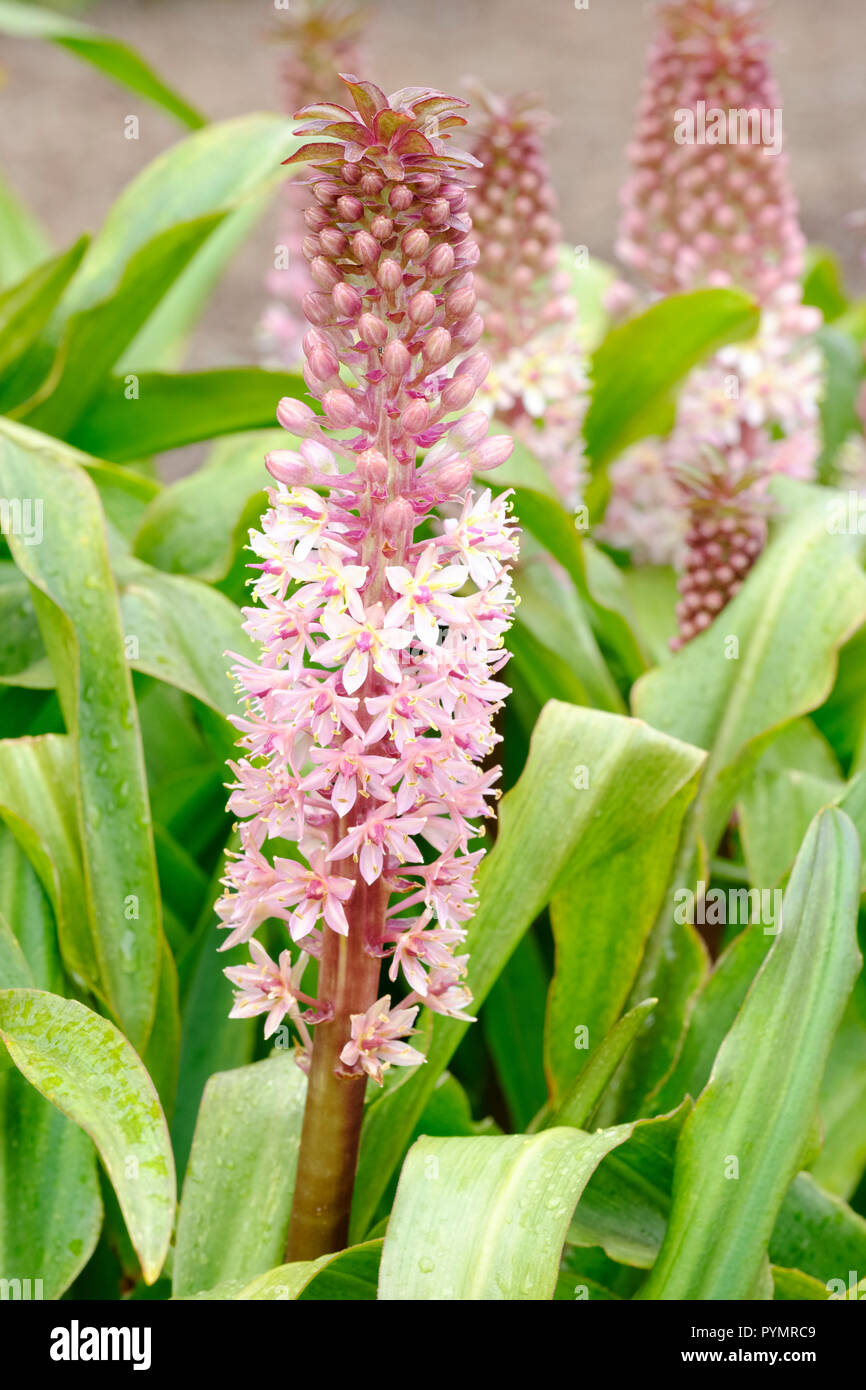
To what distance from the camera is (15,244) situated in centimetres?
413

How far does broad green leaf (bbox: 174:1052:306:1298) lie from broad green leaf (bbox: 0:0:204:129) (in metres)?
2.60

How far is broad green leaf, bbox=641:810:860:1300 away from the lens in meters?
1.45

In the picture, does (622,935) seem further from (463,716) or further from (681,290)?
(681,290)

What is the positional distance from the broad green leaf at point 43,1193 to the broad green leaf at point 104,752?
15cm

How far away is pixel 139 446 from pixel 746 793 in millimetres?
1465

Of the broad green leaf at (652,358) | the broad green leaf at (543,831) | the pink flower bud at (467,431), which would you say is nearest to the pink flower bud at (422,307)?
the pink flower bud at (467,431)

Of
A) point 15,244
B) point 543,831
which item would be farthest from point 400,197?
point 15,244

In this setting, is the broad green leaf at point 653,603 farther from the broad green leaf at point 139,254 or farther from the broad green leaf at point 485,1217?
the broad green leaf at point 485,1217

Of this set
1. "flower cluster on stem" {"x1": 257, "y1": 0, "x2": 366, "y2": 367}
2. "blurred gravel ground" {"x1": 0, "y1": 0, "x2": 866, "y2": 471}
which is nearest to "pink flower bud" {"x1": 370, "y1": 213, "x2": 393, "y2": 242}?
"flower cluster on stem" {"x1": 257, "y1": 0, "x2": 366, "y2": 367}

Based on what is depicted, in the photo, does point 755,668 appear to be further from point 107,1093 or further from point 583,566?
point 107,1093

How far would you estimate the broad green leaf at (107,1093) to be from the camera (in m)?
1.17

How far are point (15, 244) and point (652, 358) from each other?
2464mm

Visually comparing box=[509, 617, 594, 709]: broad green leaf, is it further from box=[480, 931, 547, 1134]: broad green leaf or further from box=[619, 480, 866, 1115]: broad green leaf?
box=[480, 931, 547, 1134]: broad green leaf
